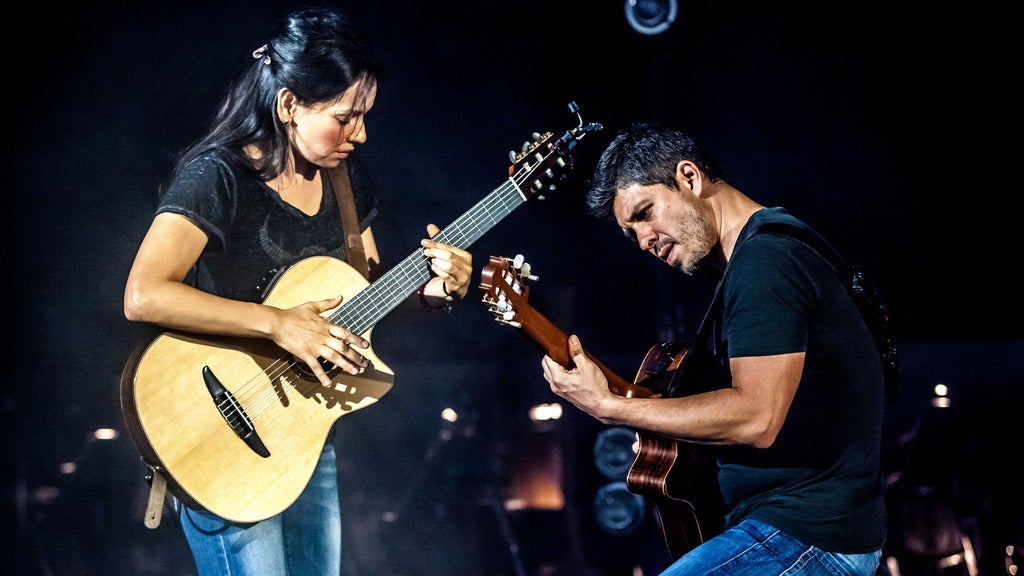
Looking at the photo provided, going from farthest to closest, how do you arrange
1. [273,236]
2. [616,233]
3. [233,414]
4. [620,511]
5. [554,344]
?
[616,233] < [620,511] < [273,236] < [554,344] < [233,414]

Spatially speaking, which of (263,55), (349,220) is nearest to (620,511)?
(349,220)

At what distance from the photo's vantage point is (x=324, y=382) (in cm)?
240

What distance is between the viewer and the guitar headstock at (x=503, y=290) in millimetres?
2408

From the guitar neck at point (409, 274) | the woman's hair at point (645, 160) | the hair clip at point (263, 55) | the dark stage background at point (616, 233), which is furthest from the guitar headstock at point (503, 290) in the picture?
the dark stage background at point (616, 233)

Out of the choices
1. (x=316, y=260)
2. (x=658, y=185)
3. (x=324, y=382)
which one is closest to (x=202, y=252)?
(x=316, y=260)

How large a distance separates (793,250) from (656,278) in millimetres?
3149

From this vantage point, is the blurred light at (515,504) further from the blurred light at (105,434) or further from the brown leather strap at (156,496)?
the brown leather strap at (156,496)

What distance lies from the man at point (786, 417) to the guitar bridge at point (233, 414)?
1.03 m

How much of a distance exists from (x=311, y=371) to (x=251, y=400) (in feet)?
0.70

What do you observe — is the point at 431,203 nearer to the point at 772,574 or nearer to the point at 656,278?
the point at 656,278

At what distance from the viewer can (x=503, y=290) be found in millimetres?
2436

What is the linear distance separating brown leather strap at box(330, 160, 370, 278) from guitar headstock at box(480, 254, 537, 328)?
0.59 meters

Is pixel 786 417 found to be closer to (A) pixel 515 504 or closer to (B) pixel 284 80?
(B) pixel 284 80

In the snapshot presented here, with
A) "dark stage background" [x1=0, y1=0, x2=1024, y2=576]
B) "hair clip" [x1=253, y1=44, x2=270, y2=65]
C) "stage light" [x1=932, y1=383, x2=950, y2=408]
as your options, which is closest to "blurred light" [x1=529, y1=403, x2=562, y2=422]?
"dark stage background" [x1=0, y1=0, x2=1024, y2=576]
